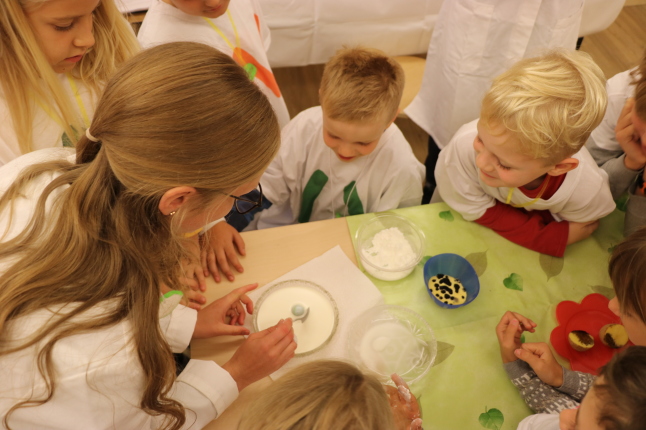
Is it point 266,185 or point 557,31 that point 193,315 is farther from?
point 557,31

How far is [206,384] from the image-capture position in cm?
101

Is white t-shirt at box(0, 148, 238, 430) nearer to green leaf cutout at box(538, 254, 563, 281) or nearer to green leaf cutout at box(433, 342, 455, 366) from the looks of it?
green leaf cutout at box(433, 342, 455, 366)

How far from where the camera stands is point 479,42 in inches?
69.4

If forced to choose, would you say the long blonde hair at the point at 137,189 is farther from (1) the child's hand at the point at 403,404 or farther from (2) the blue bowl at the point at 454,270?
(2) the blue bowl at the point at 454,270

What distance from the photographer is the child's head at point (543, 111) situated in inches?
45.8

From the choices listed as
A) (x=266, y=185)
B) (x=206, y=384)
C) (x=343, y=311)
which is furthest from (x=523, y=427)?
(x=266, y=185)

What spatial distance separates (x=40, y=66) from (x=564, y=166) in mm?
1305

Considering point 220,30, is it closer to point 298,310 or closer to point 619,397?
point 298,310

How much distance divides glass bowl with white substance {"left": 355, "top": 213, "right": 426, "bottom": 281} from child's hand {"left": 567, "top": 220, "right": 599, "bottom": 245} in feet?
1.39

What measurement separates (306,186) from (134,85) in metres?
0.92

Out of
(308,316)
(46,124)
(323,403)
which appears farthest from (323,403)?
(46,124)

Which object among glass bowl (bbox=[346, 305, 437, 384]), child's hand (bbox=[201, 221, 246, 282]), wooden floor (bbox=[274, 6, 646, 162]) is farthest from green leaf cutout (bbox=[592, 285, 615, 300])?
wooden floor (bbox=[274, 6, 646, 162])

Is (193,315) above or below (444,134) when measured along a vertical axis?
above

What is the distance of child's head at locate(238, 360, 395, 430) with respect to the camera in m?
0.68
